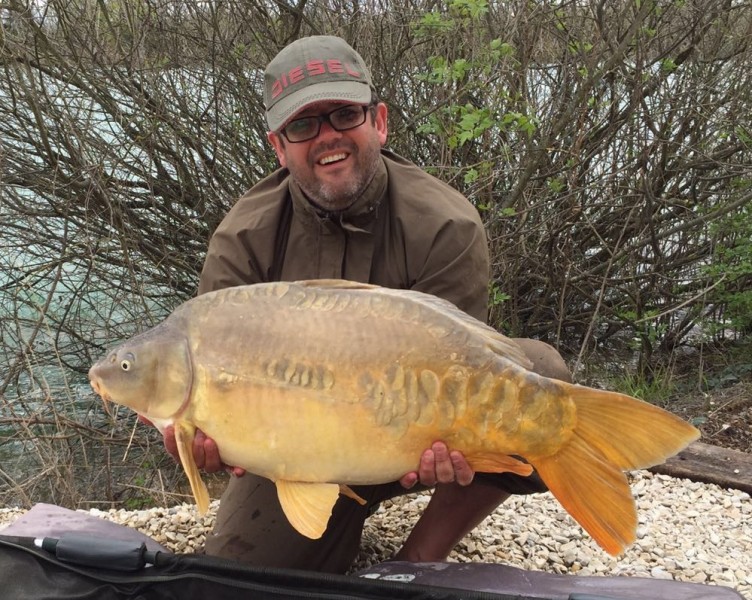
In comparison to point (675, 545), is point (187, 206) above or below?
above

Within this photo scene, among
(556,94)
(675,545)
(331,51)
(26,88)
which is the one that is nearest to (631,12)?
(556,94)

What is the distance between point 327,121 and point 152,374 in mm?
705

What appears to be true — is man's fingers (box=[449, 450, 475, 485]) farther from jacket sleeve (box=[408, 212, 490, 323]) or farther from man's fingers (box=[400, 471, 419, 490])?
jacket sleeve (box=[408, 212, 490, 323])

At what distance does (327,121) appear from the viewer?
1646mm

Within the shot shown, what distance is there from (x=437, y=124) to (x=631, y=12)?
976 mm

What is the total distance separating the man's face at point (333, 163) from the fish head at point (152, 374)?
1.76 feet

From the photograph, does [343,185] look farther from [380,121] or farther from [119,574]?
[119,574]

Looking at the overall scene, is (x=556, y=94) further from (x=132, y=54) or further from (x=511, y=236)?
(x=132, y=54)

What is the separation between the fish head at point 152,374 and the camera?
Answer: 123 cm

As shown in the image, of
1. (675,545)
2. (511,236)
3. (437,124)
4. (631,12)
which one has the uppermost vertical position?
(631,12)

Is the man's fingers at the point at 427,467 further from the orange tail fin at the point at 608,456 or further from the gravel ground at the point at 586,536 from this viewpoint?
the gravel ground at the point at 586,536

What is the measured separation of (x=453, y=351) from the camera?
3.90ft

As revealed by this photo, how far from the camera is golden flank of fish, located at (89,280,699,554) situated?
3.81ft

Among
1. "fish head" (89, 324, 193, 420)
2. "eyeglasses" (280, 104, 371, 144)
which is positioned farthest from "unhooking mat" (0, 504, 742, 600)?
"eyeglasses" (280, 104, 371, 144)
